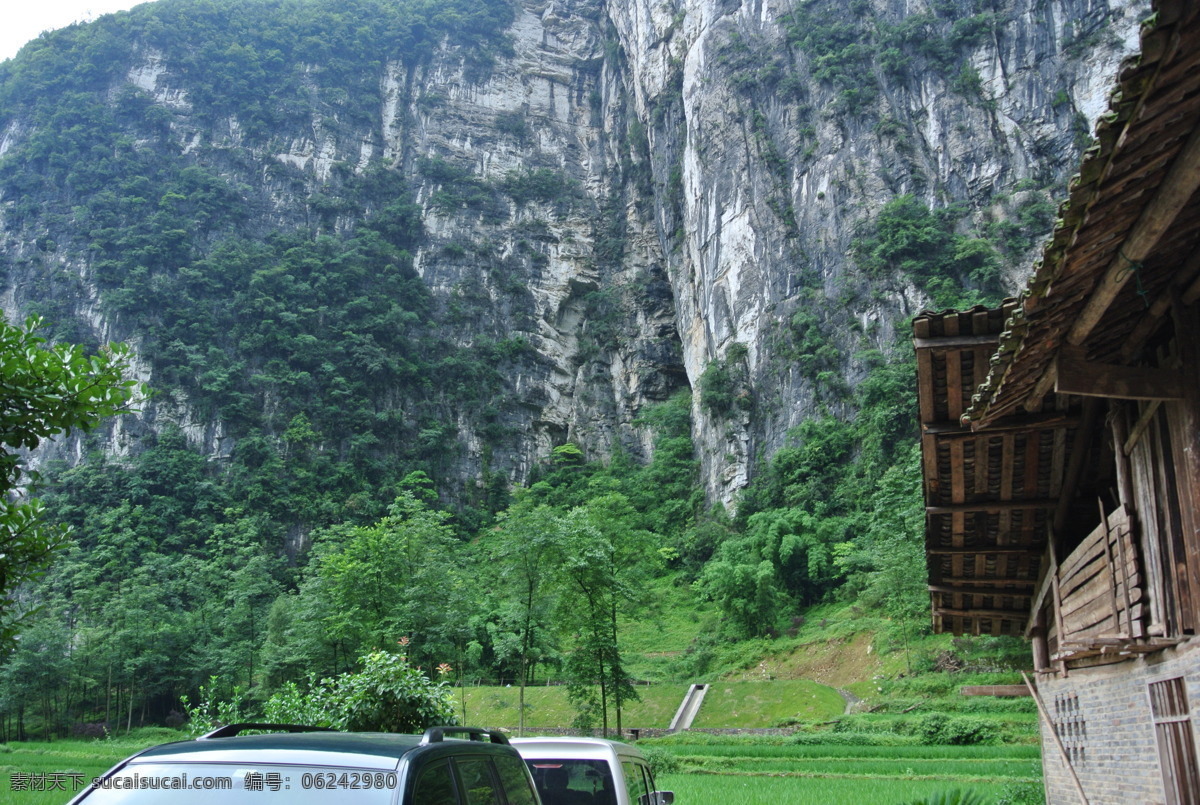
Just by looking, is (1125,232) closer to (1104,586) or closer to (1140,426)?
(1140,426)

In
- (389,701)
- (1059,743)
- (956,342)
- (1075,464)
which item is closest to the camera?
(956,342)

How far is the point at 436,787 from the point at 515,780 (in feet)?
3.44

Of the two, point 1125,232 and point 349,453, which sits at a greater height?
point 349,453

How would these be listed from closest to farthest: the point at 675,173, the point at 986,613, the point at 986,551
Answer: the point at 986,551 < the point at 986,613 < the point at 675,173

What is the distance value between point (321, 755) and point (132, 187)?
257 ft

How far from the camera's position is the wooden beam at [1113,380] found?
4734 millimetres

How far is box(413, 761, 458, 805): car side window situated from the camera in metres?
3.24

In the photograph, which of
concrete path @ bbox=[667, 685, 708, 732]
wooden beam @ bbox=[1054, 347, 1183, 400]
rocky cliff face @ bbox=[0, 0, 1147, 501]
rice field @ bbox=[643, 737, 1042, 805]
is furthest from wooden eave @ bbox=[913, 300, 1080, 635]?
rocky cliff face @ bbox=[0, 0, 1147, 501]

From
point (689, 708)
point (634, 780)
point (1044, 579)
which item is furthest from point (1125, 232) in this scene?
point (689, 708)

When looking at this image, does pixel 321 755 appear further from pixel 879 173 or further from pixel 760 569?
pixel 879 173

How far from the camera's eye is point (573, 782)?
6.23m

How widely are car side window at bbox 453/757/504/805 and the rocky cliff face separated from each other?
4537 centimetres

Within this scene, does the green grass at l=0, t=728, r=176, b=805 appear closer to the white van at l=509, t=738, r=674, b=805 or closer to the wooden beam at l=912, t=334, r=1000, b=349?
the white van at l=509, t=738, r=674, b=805

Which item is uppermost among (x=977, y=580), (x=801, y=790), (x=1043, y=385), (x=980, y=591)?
(x=1043, y=385)
